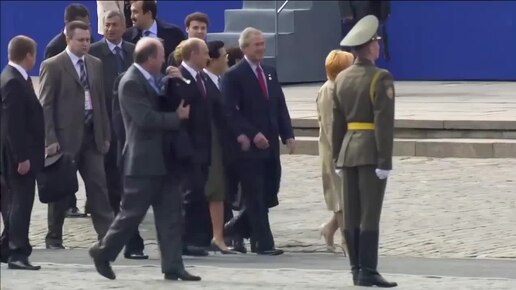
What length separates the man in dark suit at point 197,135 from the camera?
11766 millimetres

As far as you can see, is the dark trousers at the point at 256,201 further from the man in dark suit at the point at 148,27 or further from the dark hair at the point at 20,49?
the man in dark suit at the point at 148,27

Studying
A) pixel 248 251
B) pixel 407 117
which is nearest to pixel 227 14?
pixel 407 117

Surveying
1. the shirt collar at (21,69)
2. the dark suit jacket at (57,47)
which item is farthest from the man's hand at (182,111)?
the dark suit jacket at (57,47)

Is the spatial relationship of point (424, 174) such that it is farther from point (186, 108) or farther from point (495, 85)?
point (495, 85)

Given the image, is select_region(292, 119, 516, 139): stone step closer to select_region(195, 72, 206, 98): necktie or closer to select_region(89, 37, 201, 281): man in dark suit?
select_region(195, 72, 206, 98): necktie

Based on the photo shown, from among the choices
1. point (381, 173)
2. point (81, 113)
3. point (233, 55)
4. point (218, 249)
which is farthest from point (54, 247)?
point (381, 173)

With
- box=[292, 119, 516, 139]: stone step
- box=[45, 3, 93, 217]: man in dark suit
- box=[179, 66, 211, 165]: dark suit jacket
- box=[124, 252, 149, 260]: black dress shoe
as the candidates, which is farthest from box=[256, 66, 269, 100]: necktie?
box=[292, 119, 516, 139]: stone step

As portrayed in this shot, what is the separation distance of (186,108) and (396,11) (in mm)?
13244

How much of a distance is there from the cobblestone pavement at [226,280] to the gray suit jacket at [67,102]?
137cm

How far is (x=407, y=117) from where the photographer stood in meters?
17.6

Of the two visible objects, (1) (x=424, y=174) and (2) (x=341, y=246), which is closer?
(2) (x=341, y=246)

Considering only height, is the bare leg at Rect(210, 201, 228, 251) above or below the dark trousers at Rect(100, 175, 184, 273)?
below

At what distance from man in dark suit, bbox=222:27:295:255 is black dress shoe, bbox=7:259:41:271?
69.4 inches

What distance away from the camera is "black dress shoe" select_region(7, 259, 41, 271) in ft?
37.1
